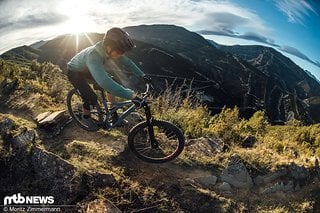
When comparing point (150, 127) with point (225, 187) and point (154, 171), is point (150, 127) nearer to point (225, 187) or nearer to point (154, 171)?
point (154, 171)

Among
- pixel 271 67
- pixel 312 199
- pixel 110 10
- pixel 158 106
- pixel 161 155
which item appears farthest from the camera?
pixel 271 67

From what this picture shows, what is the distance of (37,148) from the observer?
7285mm

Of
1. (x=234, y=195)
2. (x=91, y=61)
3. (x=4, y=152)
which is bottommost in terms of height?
(x=234, y=195)

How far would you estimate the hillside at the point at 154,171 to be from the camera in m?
6.56

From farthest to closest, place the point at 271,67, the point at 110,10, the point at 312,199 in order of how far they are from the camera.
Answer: the point at 271,67 → the point at 110,10 → the point at 312,199


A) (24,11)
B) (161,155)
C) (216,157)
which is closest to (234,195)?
(216,157)

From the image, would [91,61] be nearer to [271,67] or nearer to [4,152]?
[4,152]

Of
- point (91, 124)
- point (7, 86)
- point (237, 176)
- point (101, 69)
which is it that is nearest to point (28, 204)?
point (101, 69)

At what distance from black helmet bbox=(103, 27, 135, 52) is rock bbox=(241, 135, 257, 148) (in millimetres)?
3542

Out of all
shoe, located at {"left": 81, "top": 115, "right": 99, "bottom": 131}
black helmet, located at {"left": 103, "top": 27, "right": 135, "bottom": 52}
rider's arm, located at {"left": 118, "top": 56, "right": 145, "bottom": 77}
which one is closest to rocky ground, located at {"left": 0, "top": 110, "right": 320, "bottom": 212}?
shoe, located at {"left": 81, "top": 115, "right": 99, "bottom": 131}

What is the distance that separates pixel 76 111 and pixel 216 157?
10.3ft

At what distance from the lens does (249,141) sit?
364 inches

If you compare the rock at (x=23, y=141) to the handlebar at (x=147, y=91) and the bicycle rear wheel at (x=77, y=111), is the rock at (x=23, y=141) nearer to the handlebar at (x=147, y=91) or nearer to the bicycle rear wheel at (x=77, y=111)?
the bicycle rear wheel at (x=77, y=111)

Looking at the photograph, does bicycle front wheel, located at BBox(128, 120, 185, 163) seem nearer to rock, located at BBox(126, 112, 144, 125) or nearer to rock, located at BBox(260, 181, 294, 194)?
rock, located at BBox(126, 112, 144, 125)
